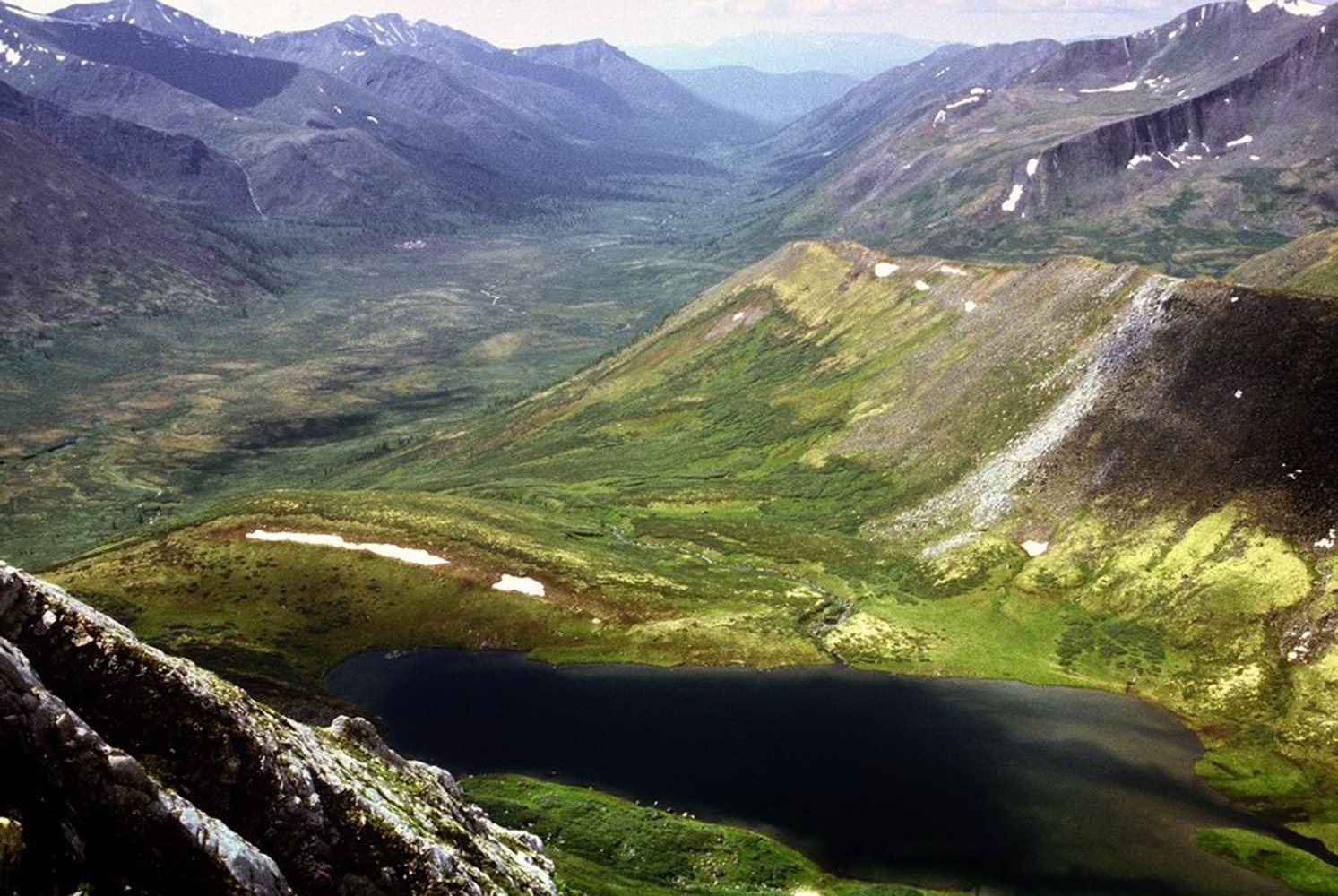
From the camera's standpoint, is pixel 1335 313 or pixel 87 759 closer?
pixel 87 759

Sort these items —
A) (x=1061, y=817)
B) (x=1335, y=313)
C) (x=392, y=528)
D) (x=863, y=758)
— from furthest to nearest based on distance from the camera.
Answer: (x=392, y=528) < (x=1335, y=313) < (x=863, y=758) < (x=1061, y=817)

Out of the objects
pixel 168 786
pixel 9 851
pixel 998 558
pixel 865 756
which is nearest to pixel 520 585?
pixel 865 756

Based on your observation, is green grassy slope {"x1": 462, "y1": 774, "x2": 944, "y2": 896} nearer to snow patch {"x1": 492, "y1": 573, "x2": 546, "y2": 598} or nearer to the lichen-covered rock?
the lichen-covered rock

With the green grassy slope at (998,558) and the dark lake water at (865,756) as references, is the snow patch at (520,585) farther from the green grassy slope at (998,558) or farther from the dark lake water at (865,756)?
the dark lake water at (865,756)

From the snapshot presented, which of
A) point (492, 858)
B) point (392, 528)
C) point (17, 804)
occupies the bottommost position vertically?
point (392, 528)

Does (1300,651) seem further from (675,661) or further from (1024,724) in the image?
(675,661)

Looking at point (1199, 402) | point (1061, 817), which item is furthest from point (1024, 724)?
point (1199, 402)

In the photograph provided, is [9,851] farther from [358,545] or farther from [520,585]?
[358,545]

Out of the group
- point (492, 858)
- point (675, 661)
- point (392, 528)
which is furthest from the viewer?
point (392, 528)
